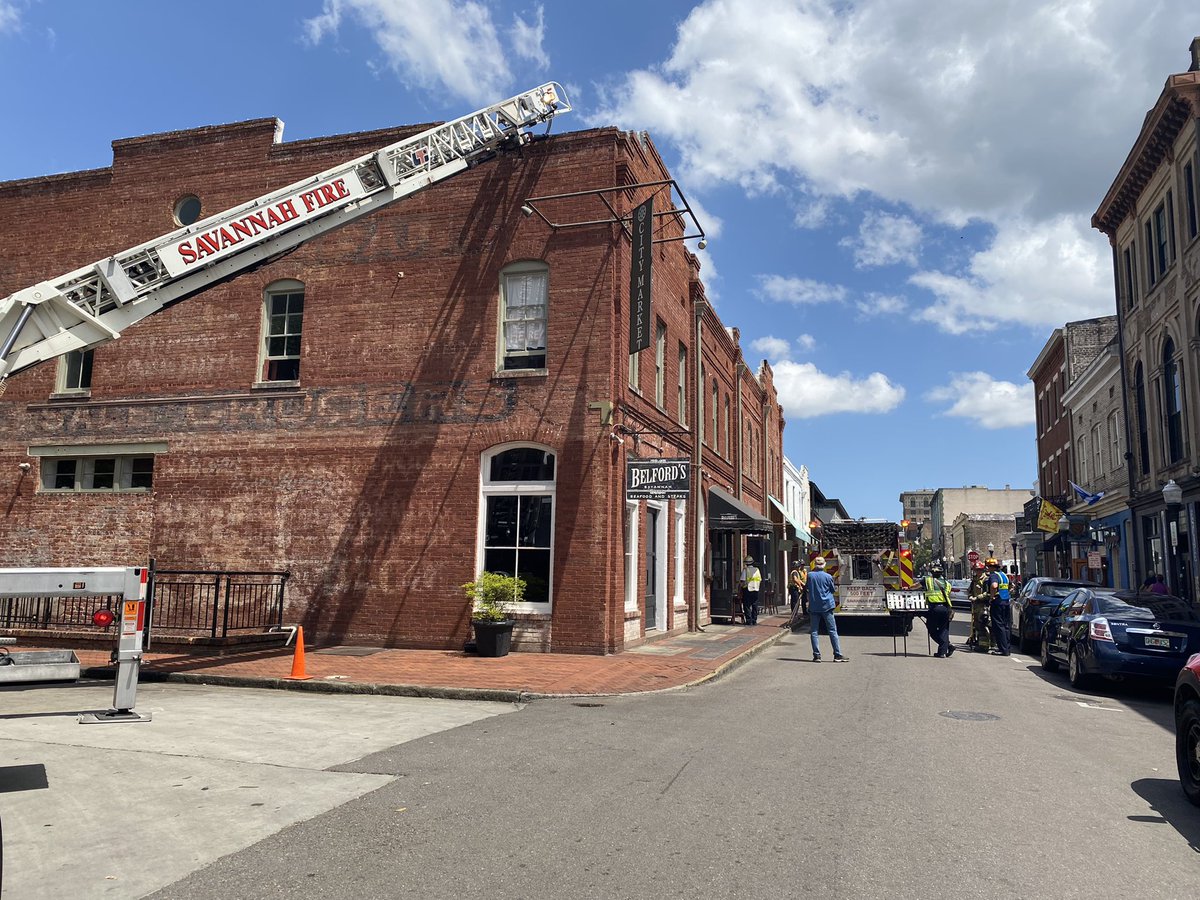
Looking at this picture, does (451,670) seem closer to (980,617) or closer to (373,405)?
(373,405)

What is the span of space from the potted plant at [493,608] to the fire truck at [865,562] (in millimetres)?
9797

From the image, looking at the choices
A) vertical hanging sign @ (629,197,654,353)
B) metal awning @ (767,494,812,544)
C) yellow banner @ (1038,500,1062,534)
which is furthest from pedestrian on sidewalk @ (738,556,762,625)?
yellow banner @ (1038,500,1062,534)

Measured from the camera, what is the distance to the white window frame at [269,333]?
57.8 ft

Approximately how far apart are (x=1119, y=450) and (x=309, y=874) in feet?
106

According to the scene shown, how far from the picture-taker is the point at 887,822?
5.65 m

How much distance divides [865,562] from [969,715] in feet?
48.8

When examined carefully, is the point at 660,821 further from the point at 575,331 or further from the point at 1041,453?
the point at 1041,453

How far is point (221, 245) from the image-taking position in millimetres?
12234

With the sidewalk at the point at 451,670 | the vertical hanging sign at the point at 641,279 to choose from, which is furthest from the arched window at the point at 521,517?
the vertical hanging sign at the point at 641,279

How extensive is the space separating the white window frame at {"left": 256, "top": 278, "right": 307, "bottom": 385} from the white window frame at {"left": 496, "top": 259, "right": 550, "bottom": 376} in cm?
403

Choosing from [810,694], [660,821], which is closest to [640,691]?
[810,694]

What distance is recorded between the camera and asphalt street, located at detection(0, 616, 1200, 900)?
4.65 m

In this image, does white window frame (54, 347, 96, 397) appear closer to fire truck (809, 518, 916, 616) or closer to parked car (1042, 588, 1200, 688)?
fire truck (809, 518, 916, 616)

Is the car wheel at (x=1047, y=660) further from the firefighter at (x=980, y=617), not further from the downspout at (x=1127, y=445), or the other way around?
the downspout at (x=1127, y=445)
